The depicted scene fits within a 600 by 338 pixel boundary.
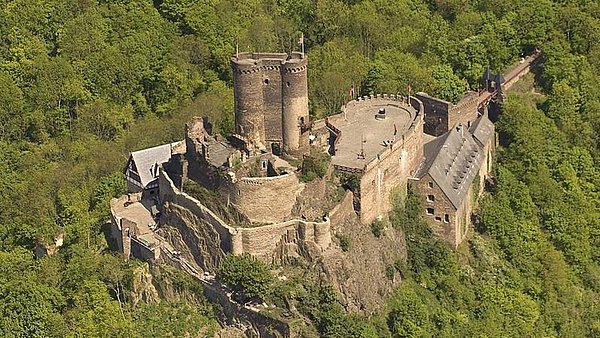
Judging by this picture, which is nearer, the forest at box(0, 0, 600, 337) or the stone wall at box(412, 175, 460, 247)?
the forest at box(0, 0, 600, 337)

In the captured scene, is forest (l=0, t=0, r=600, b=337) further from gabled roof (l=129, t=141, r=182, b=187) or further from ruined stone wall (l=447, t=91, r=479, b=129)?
gabled roof (l=129, t=141, r=182, b=187)

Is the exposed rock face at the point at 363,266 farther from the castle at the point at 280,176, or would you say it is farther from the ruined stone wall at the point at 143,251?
the ruined stone wall at the point at 143,251

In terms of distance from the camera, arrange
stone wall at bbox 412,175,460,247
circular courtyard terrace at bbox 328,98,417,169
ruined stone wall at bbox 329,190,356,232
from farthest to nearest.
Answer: stone wall at bbox 412,175,460,247, circular courtyard terrace at bbox 328,98,417,169, ruined stone wall at bbox 329,190,356,232

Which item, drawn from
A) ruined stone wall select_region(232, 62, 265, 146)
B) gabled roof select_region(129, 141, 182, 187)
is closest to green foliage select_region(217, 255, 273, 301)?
ruined stone wall select_region(232, 62, 265, 146)

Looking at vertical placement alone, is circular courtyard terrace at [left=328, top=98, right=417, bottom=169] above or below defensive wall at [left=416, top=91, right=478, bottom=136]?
above

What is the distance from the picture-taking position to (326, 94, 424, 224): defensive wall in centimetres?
7106

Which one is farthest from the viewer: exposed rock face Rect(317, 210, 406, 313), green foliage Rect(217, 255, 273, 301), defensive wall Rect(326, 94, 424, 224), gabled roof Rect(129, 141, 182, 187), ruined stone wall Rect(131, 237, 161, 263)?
gabled roof Rect(129, 141, 182, 187)

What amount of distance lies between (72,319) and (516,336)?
32403 millimetres

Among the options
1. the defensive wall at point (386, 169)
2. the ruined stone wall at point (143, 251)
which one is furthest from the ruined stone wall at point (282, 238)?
the ruined stone wall at point (143, 251)

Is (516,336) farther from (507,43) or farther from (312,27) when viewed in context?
(312,27)

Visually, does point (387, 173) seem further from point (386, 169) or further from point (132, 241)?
point (132, 241)

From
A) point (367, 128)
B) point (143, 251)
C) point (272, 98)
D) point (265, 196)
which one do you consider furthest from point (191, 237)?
point (367, 128)

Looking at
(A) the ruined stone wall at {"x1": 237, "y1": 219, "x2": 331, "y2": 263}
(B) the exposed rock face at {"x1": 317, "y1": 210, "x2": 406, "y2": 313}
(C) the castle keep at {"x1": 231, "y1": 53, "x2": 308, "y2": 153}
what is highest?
(C) the castle keep at {"x1": 231, "y1": 53, "x2": 308, "y2": 153}

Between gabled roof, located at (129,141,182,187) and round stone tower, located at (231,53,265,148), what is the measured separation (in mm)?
10026
